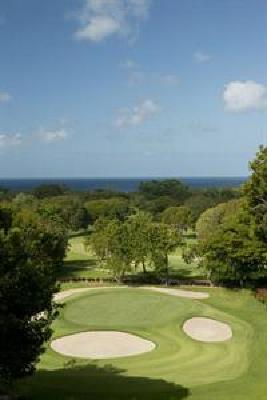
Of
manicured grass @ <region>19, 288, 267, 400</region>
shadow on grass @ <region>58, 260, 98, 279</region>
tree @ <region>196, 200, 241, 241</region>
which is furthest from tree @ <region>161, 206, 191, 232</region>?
manicured grass @ <region>19, 288, 267, 400</region>

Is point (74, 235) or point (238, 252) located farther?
point (74, 235)

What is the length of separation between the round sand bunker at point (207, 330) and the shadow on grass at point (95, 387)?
38.9ft

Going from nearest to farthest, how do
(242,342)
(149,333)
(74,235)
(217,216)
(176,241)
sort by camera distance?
(242,342) → (149,333) → (176,241) → (217,216) → (74,235)

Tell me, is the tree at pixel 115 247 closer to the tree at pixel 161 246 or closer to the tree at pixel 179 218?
the tree at pixel 161 246

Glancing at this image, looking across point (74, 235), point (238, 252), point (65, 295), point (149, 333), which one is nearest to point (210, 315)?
point (149, 333)

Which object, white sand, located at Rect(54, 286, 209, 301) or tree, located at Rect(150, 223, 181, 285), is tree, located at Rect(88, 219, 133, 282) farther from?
white sand, located at Rect(54, 286, 209, 301)

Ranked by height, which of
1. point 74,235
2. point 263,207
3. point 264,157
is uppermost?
point 264,157

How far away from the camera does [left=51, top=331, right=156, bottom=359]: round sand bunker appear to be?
37.6 meters

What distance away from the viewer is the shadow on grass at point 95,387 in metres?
25.8

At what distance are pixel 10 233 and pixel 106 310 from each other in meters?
28.9

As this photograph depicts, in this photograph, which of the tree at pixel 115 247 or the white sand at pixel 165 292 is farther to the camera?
the tree at pixel 115 247

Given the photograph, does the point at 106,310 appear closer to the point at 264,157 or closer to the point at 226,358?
the point at 226,358

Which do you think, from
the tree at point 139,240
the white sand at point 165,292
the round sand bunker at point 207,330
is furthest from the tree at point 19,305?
the tree at point 139,240

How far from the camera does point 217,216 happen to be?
99.9 meters
